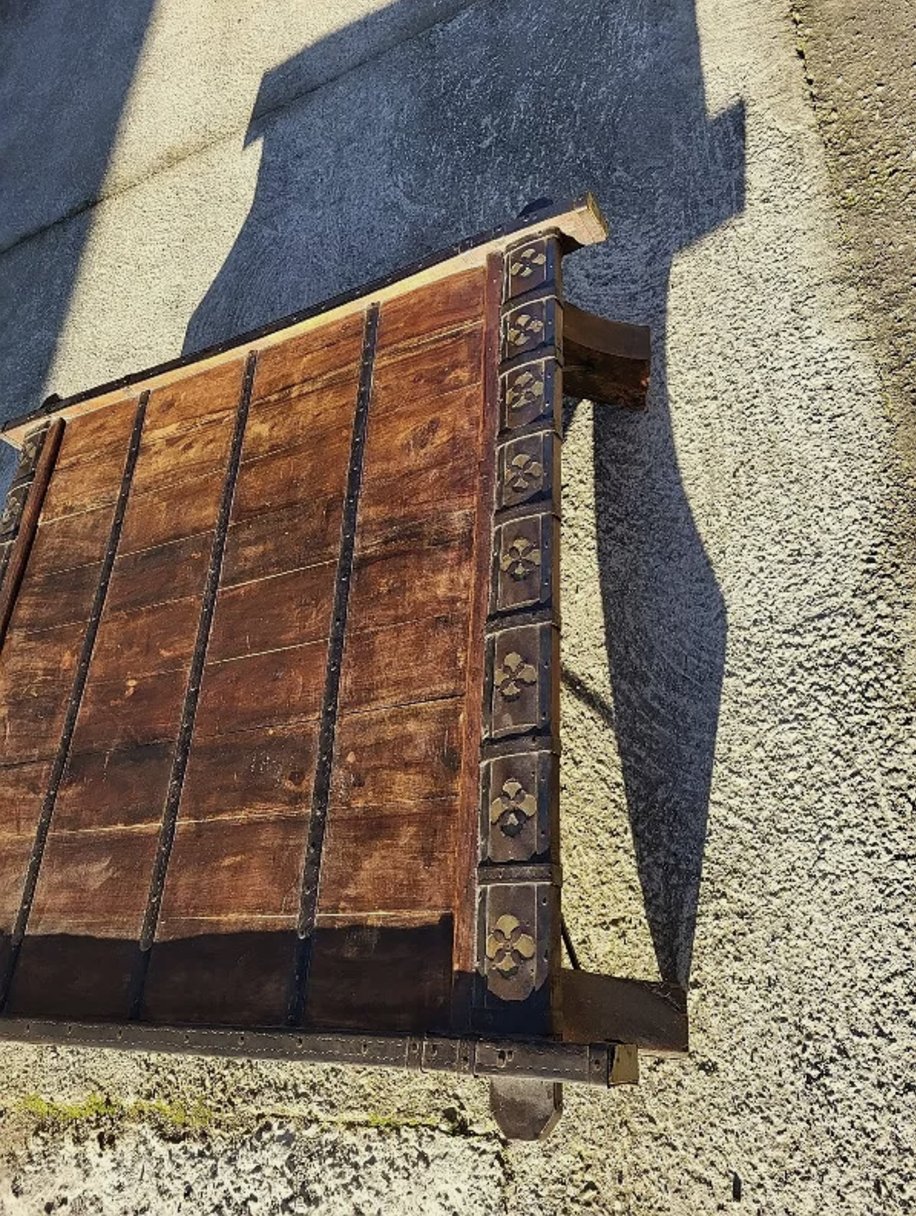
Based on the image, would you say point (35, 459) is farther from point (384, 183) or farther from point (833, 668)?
point (833, 668)

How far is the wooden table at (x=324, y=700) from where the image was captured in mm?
2084

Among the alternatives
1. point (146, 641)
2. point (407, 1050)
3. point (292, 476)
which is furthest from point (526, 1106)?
point (292, 476)

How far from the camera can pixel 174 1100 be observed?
3.32 metres

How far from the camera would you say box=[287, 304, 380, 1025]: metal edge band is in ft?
7.29

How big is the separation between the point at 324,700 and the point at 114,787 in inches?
29.0

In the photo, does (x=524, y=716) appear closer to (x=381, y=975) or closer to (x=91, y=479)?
(x=381, y=975)

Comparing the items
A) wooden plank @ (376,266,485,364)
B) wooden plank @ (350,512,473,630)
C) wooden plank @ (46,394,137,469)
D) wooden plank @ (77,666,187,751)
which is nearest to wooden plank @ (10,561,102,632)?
wooden plank @ (77,666,187,751)

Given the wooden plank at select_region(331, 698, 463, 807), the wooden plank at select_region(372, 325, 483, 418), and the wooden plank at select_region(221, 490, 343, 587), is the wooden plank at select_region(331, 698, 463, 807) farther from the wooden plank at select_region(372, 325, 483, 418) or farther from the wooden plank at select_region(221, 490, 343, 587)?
the wooden plank at select_region(372, 325, 483, 418)

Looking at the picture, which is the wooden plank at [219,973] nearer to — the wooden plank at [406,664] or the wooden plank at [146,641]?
the wooden plank at [406,664]

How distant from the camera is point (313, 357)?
3113mm

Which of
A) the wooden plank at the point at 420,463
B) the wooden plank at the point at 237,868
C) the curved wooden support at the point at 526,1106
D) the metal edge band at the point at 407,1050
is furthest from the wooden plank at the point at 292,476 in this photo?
the curved wooden support at the point at 526,1106

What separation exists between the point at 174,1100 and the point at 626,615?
2279mm

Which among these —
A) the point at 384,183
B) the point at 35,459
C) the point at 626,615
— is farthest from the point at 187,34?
the point at 626,615

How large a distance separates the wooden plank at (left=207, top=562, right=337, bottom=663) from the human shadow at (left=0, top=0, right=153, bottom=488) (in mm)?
2913
